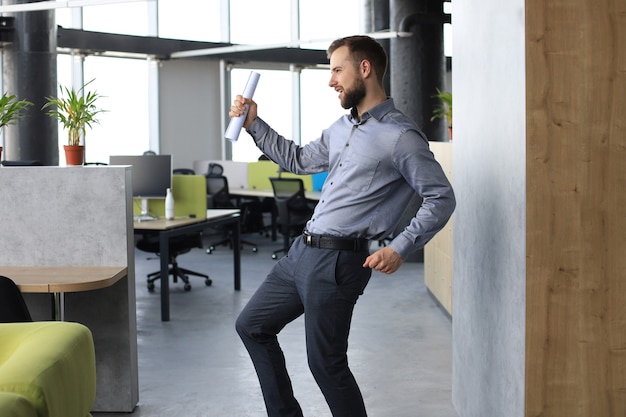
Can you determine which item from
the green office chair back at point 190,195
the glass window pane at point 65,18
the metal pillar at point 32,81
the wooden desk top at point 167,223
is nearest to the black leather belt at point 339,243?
the wooden desk top at point 167,223

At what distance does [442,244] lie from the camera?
6168 mm

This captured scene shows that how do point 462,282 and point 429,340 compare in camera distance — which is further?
point 429,340

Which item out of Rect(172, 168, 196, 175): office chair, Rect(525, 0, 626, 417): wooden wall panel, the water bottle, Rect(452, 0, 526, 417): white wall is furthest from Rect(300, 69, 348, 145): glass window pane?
Rect(525, 0, 626, 417): wooden wall panel

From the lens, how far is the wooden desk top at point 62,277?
3.46m

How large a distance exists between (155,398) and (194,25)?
9.98 m

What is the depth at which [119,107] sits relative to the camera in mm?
12586

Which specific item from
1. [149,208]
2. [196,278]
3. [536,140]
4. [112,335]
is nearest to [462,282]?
[536,140]

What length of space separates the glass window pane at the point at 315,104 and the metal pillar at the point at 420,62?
17.5 feet

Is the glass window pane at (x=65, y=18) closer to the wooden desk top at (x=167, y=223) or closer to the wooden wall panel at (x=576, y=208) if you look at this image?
the wooden desk top at (x=167, y=223)

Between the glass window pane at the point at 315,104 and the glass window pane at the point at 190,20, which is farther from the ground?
the glass window pane at the point at 190,20

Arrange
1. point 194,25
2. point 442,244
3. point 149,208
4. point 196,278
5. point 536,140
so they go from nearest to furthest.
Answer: point 536,140, point 442,244, point 149,208, point 196,278, point 194,25

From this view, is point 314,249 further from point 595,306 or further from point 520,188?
point 595,306

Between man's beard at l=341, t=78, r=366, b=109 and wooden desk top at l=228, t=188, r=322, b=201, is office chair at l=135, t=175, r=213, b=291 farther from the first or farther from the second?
man's beard at l=341, t=78, r=366, b=109

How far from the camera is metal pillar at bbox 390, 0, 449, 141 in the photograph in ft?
29.8
